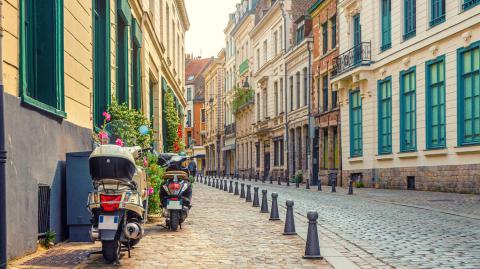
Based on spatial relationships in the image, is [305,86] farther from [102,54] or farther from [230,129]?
[230,129]

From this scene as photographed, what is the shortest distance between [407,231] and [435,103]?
12.4 meters

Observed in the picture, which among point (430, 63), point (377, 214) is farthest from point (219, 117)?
point (377, 214)

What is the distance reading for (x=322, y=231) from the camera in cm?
1005

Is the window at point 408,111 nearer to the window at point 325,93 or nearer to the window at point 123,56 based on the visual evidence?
the window at point 325,93

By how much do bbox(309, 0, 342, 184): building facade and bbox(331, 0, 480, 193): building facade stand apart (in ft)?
3.83

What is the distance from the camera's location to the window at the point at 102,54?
1222cm

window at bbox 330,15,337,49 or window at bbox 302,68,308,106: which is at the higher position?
window at bbox 330,15,337,49

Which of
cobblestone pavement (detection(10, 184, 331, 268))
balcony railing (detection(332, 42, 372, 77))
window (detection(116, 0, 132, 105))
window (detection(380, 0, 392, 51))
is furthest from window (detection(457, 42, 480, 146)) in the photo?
window (detection(116, 0, 132, 105))

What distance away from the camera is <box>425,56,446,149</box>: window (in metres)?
20.8

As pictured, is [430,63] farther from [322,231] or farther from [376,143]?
[322,231]

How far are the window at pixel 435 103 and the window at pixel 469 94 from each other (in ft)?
4.22

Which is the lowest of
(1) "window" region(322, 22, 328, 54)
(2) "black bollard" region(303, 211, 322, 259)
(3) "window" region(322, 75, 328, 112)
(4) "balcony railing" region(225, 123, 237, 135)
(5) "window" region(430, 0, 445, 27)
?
(2) "black bollard" region(303, 211, 322, 259)

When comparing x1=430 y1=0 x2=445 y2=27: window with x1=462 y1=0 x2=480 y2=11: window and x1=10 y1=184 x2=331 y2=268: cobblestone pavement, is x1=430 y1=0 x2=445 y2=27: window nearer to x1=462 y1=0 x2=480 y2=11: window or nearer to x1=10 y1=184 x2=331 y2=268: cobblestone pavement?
x1=462 y1=0 x2=480 y2=11: window

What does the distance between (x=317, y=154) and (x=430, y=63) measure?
14.0 meters
